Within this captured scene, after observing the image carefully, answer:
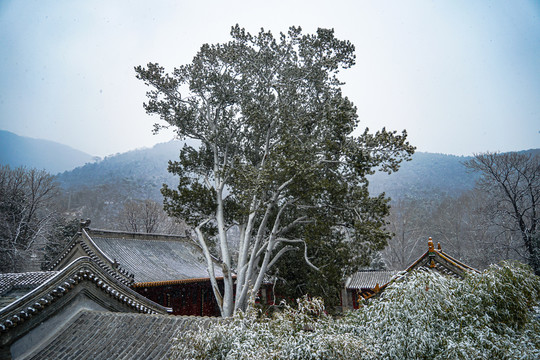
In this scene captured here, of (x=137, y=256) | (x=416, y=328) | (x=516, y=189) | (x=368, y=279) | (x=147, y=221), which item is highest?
(x=516, y=189)

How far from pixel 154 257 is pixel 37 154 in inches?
7560

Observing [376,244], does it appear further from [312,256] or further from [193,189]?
[193,189]

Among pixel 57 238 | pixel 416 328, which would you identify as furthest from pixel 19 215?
pixel 416 328

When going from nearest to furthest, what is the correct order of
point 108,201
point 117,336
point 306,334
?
point 306,334
point 117,336
point 108,201

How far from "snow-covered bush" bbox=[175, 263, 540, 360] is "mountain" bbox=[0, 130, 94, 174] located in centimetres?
16988

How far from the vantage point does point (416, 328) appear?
4828mm

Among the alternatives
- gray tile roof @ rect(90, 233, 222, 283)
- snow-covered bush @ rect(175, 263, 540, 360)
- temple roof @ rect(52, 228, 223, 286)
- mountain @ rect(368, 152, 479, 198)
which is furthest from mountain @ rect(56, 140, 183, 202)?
snow-covered bush @ rect(175, 263, 540, 360)

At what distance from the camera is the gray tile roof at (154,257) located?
1717cm

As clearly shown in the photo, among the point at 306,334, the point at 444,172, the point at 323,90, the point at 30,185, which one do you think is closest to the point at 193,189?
the point at 323,90

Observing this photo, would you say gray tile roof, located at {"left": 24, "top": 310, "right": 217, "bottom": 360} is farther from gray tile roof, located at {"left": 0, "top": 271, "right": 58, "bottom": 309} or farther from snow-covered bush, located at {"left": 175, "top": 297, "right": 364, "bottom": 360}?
gray tile roof, located at {"left": 0, "top": 271, "right": 58, "bottom": 309}

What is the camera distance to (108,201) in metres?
56.8

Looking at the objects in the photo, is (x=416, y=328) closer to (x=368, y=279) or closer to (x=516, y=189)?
(x=516, y=189)

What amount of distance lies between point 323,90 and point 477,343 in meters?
10.9

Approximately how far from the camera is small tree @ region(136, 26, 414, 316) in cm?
1169
